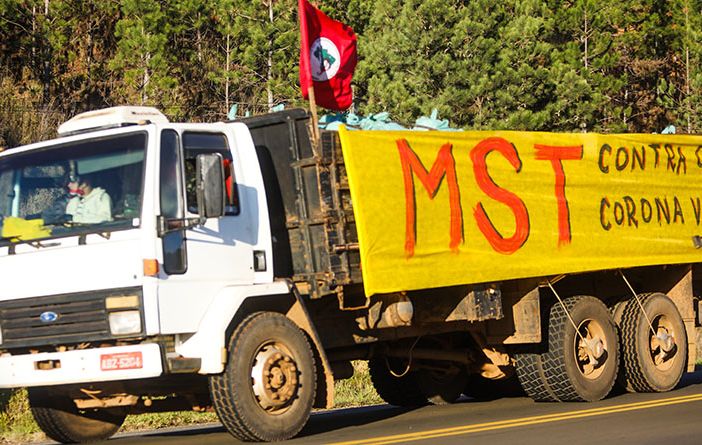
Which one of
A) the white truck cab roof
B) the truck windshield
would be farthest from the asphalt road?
the white truck cab roof

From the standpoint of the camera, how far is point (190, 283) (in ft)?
30.0

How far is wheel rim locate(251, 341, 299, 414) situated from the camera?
939 centimetres

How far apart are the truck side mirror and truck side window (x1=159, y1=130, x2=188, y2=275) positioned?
237 millimetres

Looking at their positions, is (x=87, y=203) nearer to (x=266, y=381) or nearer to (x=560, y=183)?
(x=266, y=381)

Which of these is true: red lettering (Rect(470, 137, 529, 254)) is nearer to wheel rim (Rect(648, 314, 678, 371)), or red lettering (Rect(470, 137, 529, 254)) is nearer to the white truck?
the white truck

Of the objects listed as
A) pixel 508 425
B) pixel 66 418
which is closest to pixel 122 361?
pixel 66 418

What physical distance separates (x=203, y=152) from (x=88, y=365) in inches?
74.3

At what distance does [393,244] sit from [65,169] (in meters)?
2.77

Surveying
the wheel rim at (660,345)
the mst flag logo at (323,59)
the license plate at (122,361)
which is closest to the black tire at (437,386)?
the wheel rim at (660,345)

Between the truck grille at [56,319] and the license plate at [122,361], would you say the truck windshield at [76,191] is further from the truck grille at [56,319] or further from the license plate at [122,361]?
the license plate at [122,361]

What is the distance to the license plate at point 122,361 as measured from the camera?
29.0 ft

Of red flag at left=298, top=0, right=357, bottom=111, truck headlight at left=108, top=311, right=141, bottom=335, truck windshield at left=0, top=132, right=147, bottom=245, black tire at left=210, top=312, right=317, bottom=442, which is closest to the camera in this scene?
truck headlight at left=108, top=311, right=141, bottom=335

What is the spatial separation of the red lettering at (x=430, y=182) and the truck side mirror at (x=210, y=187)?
6.61 feet

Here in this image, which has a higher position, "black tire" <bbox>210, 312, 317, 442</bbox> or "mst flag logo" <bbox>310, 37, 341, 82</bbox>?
"mst flag logo" <bbox>310, 37, 341, 82</bbox>
